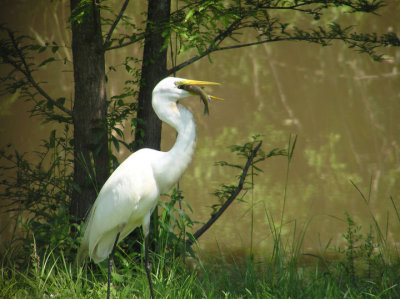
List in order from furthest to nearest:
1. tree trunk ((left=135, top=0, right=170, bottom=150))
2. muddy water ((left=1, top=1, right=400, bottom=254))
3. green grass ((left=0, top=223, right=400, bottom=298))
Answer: muddy water ((left=1, top=1, right=400, bottom=254)), tree trunk ((left=135, top=0, right=170, bottom=150)), green grass ((left=0, top=223, right=400, bottom=298))

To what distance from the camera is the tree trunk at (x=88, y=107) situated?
302cm

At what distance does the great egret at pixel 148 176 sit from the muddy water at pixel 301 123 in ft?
8.53

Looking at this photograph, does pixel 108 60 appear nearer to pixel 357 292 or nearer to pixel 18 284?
pixel 18 284

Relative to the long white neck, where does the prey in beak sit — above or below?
above

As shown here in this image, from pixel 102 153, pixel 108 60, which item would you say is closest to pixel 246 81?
pixel 108 60

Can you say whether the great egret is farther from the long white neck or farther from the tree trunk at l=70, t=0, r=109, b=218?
the tree trunk at l=70, t=0, r=109, b=218

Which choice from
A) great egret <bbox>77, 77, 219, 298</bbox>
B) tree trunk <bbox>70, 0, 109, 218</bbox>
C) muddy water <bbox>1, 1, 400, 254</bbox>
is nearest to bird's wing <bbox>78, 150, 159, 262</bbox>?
great egret <bbox>77, 77, 219, 298</bbox>

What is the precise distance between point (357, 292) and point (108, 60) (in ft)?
12.2

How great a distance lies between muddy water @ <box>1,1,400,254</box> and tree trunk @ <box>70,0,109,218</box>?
83.1 inches

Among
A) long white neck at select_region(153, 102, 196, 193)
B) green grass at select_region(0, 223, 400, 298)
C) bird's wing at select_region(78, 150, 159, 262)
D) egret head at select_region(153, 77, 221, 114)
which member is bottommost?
green grass at select_region(0, 223, 400, 298)

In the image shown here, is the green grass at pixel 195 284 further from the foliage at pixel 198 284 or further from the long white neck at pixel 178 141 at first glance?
the long white neck at pixel 178 141

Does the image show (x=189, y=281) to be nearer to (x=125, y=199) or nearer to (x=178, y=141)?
(x=125, y=199)

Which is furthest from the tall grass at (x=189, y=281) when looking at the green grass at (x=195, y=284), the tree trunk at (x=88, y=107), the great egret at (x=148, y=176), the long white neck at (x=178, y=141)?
the long white neck at (x=178, y=141)

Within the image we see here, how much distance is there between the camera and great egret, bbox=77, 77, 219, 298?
2.32 meters
